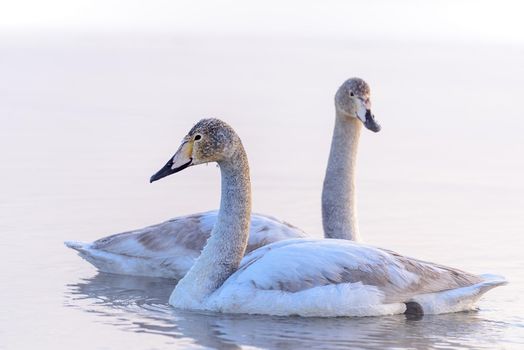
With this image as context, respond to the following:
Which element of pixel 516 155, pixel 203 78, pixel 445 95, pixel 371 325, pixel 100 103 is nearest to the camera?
pixel 371 325

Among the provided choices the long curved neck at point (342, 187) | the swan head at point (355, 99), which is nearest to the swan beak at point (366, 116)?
the swan head at point (355, 99)

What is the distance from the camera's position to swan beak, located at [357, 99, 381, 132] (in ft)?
37.3

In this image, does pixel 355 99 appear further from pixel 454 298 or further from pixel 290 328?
pixel 290 328

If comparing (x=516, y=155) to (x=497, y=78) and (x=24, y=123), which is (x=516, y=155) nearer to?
(x=24, y=123)

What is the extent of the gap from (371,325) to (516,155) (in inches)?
294

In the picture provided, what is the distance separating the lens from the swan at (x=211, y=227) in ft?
35.9

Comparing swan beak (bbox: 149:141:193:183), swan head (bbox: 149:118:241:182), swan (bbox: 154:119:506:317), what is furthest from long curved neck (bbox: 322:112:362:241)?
swan beak (bbox: 149:141:193:183)

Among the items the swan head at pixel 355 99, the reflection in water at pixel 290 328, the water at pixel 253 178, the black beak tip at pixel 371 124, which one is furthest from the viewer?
the swan head at pixel 355 99

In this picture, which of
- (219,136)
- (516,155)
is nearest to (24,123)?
(516,155)

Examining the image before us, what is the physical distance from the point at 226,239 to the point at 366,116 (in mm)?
2343

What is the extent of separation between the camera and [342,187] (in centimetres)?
1155

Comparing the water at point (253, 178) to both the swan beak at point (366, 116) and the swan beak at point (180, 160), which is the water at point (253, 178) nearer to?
the swan beak at point (180, 160)

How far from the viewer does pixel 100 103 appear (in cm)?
2027

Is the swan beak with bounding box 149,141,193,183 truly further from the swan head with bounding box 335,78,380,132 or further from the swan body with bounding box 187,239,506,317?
the swan head with bounding box 335,78,380,132
